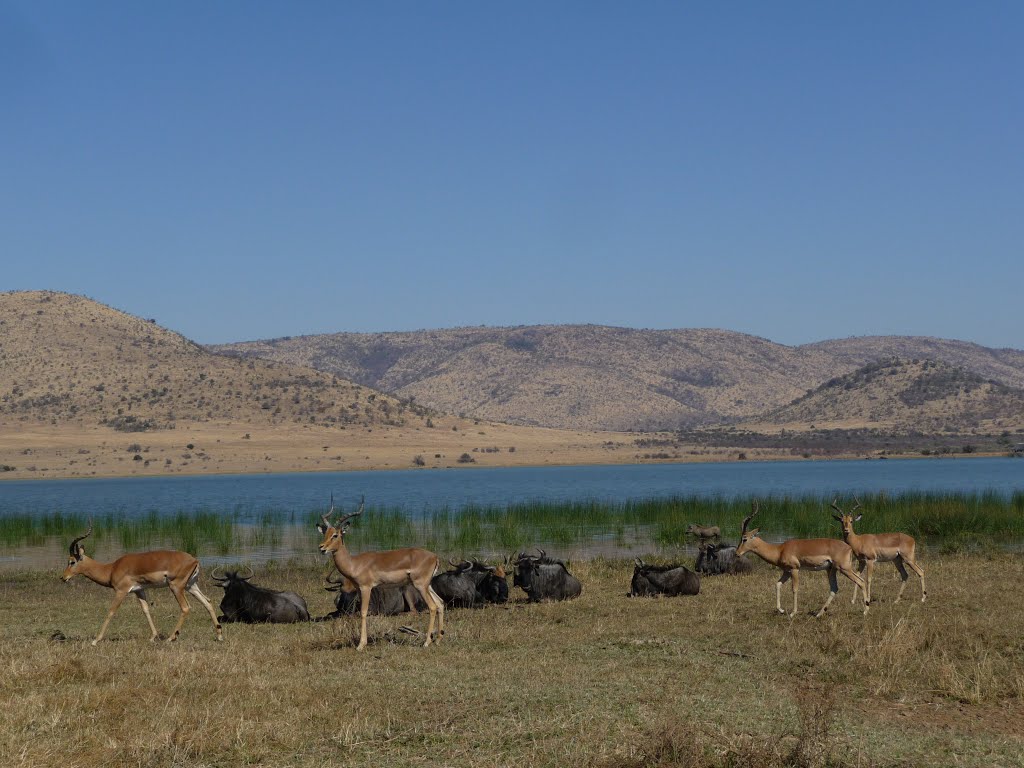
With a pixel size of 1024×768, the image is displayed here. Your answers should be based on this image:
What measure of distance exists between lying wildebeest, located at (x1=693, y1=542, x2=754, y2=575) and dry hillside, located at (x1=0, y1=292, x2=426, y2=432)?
7129 cm

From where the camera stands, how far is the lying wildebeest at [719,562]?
76.5 feet

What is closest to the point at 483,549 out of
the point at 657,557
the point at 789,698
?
the point at 657,557

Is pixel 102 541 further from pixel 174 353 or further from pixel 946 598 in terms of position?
pixel 174 353

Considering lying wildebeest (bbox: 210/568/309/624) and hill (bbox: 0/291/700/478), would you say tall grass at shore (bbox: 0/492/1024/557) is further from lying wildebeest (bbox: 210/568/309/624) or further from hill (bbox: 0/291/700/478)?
hill (bbox: 0/291/700/478)

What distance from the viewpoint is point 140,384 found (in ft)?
327

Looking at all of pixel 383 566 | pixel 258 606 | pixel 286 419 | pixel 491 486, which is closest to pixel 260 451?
pixel 286 419

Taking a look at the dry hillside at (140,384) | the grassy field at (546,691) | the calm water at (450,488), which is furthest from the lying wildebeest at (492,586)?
the dry hillside at (140,384)

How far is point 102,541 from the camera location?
32.9m

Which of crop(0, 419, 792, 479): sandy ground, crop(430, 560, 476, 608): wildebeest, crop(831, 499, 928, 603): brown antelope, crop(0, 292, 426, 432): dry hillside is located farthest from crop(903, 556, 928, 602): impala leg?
crop(0, 292, 426, 432): dry hillside

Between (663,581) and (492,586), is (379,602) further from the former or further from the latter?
(663,581)

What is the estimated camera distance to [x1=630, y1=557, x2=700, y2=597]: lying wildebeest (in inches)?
763

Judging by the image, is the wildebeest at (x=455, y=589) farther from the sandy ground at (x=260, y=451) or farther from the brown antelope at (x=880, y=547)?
the sandy ground at (x=260, y=451)

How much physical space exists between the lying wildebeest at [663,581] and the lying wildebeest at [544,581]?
108 cm

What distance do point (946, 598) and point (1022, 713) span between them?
7151 mm
